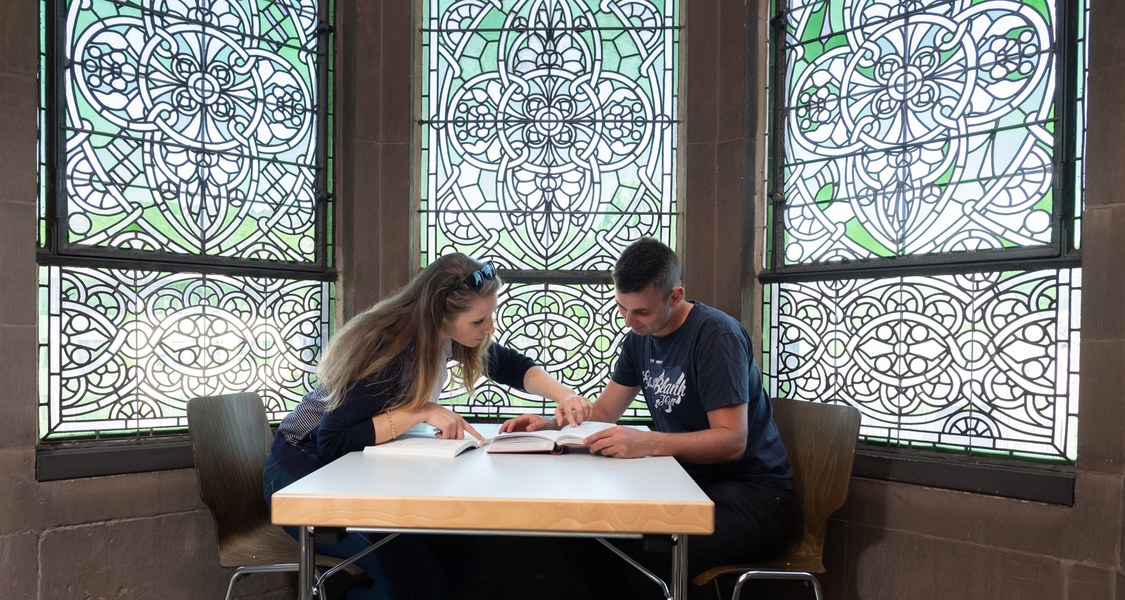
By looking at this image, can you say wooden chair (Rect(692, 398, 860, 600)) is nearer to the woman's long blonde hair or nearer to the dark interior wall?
the dark interior wall

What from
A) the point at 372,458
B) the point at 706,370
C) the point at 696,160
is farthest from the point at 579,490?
the point at 696,160

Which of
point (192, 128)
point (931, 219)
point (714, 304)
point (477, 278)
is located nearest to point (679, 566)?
point (477, 278)

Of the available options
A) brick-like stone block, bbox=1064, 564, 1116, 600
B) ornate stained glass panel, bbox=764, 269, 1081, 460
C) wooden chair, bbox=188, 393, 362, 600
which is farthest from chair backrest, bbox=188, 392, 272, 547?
brick-like stone block, bbox=1064, 564, 1116, 600

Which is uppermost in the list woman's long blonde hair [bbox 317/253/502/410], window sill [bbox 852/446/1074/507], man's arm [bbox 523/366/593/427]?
woman's long blonde hair [bbox 317/253/502/410]

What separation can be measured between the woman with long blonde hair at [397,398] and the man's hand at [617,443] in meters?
0.33

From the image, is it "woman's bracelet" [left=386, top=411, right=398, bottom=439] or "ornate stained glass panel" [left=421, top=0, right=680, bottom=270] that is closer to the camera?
"woman's bracelet" [left=386, top=411, right=398, bottom=439]

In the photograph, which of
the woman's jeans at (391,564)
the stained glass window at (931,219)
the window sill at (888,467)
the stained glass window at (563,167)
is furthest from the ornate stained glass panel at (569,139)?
the woman's jeans at (391,564)

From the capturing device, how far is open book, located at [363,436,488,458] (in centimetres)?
235

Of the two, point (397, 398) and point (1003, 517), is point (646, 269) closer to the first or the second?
point (397, 398)

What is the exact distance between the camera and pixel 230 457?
268 centimetres

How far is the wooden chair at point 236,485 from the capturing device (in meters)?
2.53

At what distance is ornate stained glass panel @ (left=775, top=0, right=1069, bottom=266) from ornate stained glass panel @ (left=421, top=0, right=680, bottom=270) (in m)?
0.59

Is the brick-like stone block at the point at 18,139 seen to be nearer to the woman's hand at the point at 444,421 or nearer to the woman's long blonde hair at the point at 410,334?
the woman's long blonde hair at the point at 410,334

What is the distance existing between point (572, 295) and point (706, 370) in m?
1.14
